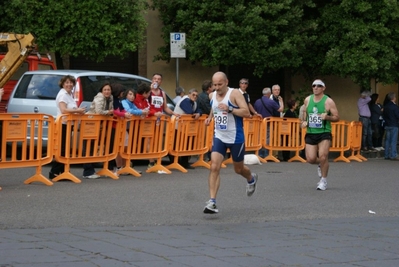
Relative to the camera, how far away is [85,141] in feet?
51.5

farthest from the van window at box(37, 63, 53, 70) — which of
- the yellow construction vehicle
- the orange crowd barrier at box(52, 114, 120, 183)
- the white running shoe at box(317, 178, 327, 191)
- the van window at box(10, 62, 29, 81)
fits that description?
the white running shoe at box(317, 178, 327, 191)

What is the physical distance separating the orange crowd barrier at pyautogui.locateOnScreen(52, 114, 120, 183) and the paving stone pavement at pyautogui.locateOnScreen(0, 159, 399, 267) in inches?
14.7

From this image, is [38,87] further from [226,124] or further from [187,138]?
[226,124]

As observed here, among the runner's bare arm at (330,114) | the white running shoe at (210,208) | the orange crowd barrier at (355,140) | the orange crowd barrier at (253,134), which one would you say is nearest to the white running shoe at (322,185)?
the runner's bare arm at (330,114)

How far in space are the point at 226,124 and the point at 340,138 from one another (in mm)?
12842

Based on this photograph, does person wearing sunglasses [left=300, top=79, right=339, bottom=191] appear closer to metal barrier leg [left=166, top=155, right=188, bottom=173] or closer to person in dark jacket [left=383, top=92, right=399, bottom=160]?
metal barrier leg [left=166, top=155, right=188, bottom=173]

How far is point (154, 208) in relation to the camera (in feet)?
39.8

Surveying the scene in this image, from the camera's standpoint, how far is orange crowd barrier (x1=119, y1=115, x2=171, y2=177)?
55.0ft

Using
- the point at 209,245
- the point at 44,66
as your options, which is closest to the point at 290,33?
the point at 44,66

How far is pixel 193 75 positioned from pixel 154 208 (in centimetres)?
1868

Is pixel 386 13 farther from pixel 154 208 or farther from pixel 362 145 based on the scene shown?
pixel 154 208

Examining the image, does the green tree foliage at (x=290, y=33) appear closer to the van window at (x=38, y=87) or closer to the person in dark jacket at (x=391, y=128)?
the person in dark jacket at (x=391, y=128)

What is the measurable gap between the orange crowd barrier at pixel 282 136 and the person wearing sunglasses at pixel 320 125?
685cm

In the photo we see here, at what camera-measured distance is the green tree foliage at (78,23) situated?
2530 centimetres
